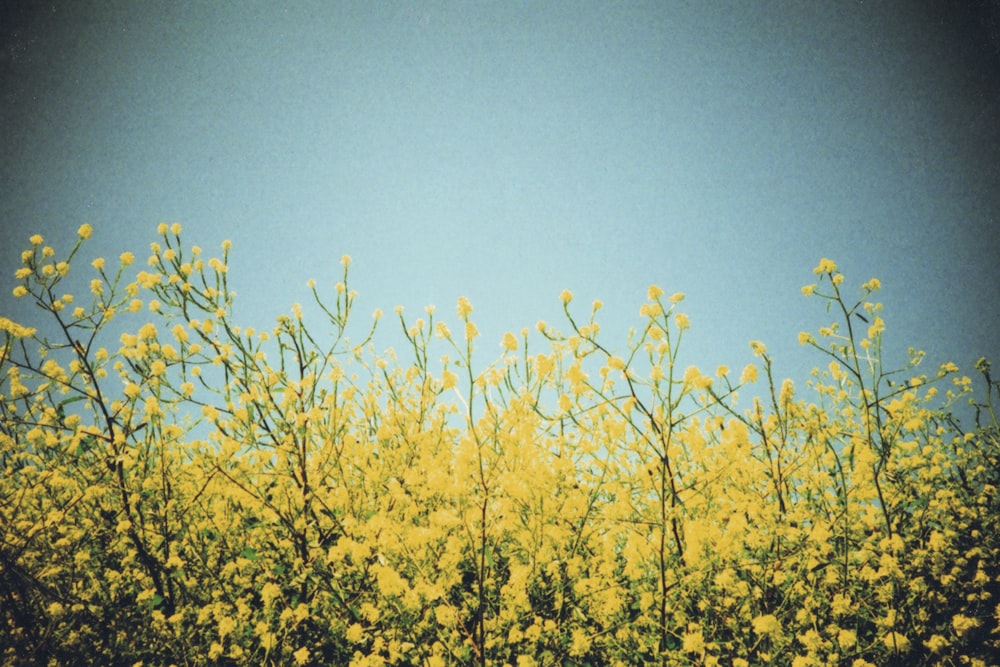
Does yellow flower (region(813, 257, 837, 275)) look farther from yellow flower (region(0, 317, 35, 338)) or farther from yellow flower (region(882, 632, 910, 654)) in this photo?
yellow flower (region(0, 317, 35, 338))

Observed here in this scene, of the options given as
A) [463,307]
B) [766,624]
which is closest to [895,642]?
[766,624]

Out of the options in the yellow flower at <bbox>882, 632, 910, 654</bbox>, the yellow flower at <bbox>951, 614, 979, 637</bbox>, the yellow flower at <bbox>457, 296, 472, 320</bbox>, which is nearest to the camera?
the yellow flower at <bbox>457, 296, 472, 320</bbox>

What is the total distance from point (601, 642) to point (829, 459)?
1533 millimetres

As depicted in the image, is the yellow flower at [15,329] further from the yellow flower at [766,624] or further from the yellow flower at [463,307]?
the yellow flower at [766,624]

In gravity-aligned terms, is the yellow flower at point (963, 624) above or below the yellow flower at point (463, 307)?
below

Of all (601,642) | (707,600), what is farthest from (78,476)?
(707,600)

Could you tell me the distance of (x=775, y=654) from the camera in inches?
69.9

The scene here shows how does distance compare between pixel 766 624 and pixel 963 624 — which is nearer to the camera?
pixel 766 624

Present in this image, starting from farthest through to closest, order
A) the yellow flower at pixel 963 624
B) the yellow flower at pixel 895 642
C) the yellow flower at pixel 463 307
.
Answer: the yellow flower at pixel 963 624, the yellow flower at pixel 895 642, the yellow flower at pixel 463 307

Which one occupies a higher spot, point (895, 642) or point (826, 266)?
point (826, 266)

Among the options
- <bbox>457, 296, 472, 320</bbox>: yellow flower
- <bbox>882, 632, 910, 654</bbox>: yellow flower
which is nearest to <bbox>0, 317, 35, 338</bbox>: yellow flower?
<bbox>457, 296, 472, 320</bbox>: yellow flower

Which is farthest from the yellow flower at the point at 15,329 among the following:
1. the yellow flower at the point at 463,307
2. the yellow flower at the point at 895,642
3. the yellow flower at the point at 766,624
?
the yellow flower at the point at 895,642

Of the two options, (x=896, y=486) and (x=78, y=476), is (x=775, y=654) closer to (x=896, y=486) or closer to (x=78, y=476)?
(x=896, y=486)

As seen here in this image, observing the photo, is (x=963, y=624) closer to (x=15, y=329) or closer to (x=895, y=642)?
(x=895, y=642)
